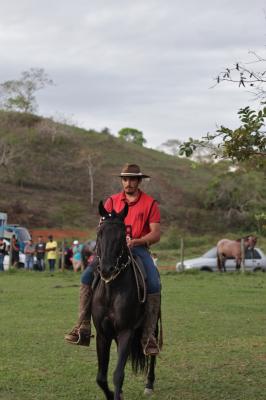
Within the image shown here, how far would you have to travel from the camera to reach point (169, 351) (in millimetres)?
10812

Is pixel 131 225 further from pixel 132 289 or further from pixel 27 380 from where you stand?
pixel 27 380

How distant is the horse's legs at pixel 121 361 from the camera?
23.7 ft

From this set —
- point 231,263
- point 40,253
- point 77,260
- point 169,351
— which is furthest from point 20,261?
point 169,351

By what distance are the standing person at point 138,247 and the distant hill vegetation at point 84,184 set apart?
51186 millimetres

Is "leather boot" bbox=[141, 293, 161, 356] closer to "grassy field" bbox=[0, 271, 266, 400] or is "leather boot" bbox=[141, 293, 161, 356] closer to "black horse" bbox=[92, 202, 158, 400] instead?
"black horse" bbox=[92, 202, 158, 400]

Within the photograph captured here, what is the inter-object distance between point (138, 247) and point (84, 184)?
2656 inches

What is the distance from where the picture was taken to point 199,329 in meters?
13.3

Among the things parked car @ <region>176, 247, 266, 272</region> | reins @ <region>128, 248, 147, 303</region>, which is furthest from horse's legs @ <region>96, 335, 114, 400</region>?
parked car @ <region>176, 247, 266, 272</region>

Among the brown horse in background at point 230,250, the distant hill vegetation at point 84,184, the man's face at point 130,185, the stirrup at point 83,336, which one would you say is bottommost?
the stirrup at point 83,336

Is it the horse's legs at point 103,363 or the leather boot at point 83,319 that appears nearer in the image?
the horse's legs at point 103,363

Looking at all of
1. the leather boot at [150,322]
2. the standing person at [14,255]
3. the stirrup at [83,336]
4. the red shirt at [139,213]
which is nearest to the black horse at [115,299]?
the leather boot at [150,322]

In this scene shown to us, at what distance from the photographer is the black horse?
7.25m

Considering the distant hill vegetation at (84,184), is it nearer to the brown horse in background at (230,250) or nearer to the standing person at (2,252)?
the brown horse in background at (230,250)

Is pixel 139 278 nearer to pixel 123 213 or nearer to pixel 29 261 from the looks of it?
pixel 123 213
